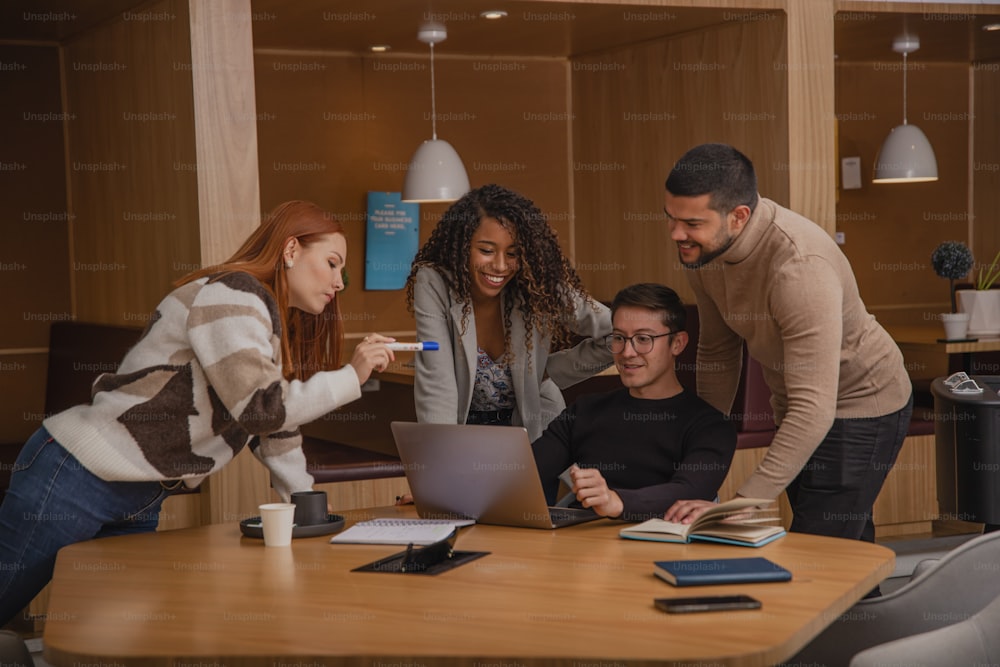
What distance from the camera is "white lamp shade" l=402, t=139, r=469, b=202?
5.14 meters

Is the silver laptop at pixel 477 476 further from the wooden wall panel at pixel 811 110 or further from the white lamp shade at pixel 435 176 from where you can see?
the white lamp shade at pixel 435 176

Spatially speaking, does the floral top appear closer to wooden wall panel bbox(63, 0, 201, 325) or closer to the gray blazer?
the gray blazer

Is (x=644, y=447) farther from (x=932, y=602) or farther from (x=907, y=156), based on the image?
(x=907, y=156)

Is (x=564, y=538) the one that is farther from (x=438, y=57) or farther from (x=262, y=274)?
(x=438, y=57)

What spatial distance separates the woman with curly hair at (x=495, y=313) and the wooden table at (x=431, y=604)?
32.8 inches

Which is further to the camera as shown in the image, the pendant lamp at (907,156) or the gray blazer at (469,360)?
the pendant lamp at (907,156)

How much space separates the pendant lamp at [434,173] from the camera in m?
5.13

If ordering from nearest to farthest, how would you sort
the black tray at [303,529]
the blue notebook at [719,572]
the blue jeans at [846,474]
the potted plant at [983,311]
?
the blue notebook at [719,572] < the black tray at [303,529] < the blue jeans at [846,474] < the potted plant at [983,311]

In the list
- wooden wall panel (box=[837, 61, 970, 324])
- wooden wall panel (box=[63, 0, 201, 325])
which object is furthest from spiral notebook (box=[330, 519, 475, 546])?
wooden wall panel (box=[837, 61, 970, 324])

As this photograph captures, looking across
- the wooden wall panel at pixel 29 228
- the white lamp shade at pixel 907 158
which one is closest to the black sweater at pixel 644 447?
the wooden wall panel at pixel 29 228

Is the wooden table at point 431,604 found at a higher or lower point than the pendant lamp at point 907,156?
lower

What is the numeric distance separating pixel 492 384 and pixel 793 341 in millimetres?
999

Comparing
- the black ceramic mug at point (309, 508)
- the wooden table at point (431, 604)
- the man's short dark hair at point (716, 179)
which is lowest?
the wooden table at point (431, 604)

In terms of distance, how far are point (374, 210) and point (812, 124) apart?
7.40 ft
